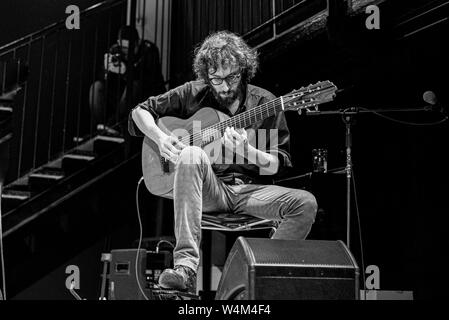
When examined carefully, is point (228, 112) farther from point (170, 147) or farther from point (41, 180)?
point (41, 180)

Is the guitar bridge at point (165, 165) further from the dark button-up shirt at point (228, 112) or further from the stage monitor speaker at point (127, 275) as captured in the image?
the stage monitor speaker at point (127, 275)

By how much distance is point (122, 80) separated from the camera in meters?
5.91

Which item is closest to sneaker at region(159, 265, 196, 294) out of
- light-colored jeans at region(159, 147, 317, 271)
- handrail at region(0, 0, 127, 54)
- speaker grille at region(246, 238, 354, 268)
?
light-colored jeans at region(159, 147, 317, 271)

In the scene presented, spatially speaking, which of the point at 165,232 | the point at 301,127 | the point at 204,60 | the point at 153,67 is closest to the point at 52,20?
the point at 153,67

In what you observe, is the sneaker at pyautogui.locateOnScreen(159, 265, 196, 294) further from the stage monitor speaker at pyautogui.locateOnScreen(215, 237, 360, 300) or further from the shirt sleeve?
the shirt sleeve

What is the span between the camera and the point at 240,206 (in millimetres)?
2611

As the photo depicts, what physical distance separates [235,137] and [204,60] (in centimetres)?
58

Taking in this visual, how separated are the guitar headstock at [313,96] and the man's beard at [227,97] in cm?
30

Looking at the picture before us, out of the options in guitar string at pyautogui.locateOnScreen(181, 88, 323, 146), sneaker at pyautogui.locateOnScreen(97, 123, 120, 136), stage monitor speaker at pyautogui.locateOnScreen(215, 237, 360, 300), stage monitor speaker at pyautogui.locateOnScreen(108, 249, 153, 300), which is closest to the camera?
stage monitor speaker at pyautogui.locateOnScreen(215, 237, 360, 300)

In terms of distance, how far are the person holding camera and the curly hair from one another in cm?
278

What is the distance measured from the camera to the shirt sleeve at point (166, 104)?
9.41 ft

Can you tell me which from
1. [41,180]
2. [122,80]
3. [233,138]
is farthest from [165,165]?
[122,80]

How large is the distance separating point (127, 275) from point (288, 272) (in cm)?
184

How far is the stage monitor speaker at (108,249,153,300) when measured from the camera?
3453 mm
